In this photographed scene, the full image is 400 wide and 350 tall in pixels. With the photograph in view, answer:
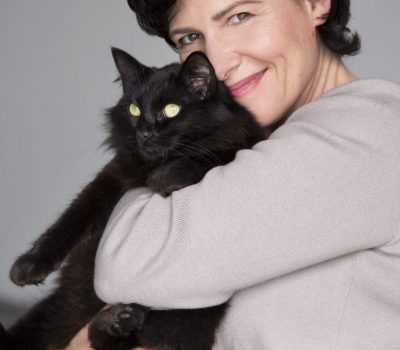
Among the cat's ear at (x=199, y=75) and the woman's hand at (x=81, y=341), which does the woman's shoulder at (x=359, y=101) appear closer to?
the cat's ear at (x=199, y=75)

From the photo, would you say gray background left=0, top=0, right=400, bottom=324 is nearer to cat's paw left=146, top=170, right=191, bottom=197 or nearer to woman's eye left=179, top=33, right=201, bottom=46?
woman's eye left=179, top=33, right=201, bottom=46

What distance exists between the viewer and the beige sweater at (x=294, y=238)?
48.8 inches

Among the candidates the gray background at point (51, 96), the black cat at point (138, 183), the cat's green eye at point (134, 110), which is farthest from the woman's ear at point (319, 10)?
the gray background at point (51, 96)

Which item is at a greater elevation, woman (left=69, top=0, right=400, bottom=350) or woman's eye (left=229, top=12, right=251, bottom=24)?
woman's eye (left=229, top=12, right=251, bottom=24)

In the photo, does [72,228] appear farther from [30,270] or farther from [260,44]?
[260,44]

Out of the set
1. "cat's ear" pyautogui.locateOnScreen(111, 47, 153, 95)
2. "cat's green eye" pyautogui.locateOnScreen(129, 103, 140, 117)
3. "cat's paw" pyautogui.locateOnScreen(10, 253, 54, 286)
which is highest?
"cat's ear" pyautogui.locateOnScreen(111, 47, 153, 95)

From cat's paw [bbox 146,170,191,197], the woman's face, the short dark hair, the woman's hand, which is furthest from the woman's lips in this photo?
the woman's hand

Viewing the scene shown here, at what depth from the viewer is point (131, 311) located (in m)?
1.54

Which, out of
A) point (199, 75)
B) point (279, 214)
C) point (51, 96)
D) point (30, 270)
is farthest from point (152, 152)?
point (51, 96)

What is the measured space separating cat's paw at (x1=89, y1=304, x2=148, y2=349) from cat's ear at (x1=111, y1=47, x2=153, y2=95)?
75cm

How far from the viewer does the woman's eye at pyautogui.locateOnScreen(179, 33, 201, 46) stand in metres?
1.83

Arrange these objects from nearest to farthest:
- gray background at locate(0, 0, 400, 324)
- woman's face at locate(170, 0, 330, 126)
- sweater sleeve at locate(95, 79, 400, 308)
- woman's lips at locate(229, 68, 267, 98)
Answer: sweater sleeve at locate(95, 79, 400, 308)
woman's face at locate(170, 0, 330, 126)
woman's lips at locate(229, 68, 267, 98)
gray background at locate(0, 0, 400, 324)

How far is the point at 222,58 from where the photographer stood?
175 centimetres

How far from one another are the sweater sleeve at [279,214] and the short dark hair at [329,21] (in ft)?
2.01
